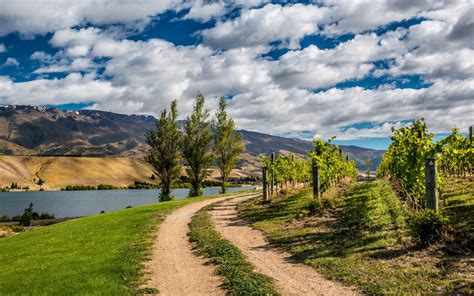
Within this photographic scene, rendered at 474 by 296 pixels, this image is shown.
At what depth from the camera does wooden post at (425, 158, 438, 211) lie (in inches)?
713

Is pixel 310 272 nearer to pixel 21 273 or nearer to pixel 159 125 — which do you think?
pixel 21 273

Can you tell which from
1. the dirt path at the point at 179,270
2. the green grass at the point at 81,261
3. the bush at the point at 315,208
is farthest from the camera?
the bush at the point at 315,208

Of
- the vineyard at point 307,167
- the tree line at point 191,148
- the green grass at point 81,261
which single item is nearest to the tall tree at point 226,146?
the tree line at point 191,148

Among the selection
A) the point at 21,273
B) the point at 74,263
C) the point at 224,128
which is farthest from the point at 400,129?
the point at 224,128

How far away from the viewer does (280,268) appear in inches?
648

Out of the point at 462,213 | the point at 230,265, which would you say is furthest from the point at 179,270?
the point at 462,213

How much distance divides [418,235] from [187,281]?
10457mm

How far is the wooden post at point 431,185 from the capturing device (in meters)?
Result: 18.1

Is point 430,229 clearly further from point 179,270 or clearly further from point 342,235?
point 179,270

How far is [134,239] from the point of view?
25750 mm

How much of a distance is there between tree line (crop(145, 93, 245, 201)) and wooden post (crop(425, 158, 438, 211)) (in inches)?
2154

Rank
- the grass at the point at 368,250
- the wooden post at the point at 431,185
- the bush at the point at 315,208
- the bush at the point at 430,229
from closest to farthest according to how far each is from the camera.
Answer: the grass at the point at 368,250 → the bush at the point at 430,229 → the wooden post at the point at 431,185 → the bush at the point at 315,208

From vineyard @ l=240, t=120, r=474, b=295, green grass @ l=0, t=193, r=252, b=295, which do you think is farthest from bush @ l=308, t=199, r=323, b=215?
Result: green grass @ l=0, t=193, r=252, b=295

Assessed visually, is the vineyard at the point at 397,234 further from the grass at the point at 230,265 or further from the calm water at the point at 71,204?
the calm water at the point at 71,204
